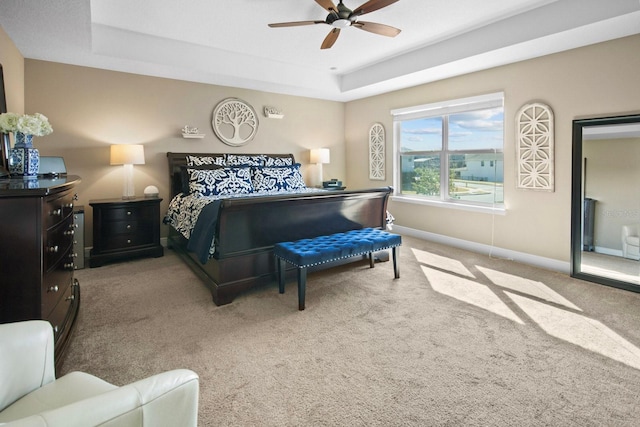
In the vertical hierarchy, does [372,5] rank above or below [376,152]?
above

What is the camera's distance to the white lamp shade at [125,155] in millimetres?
4273

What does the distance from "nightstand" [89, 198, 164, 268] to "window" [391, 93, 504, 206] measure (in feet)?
12.7

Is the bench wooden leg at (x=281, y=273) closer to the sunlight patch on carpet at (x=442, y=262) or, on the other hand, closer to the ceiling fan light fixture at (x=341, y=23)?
the sunlight patch on carpet at (x=442, y=262)

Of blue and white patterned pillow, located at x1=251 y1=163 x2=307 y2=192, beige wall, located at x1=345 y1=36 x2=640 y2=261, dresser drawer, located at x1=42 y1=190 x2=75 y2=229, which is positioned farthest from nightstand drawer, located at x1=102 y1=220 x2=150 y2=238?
beige wall, located at x1=345 y1=36 x2=640 y2=261

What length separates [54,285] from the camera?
1995 mm

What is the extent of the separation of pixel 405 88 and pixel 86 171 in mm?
4745

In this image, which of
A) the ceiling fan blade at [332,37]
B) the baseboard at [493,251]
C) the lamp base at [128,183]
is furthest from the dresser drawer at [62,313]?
the baseboard at [493,251]

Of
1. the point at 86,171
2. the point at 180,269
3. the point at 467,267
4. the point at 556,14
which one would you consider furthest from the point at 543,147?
the point at 86,171

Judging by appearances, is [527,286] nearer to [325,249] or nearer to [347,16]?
[325,249]

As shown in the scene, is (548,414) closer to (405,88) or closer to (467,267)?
(467,267)

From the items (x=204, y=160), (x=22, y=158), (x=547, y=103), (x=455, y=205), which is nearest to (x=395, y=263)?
(x=455, y=205)

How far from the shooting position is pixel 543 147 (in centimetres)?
392

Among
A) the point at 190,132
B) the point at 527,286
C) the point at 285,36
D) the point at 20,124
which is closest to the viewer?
the point at 20,124

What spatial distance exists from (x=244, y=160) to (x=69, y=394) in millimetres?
4414
